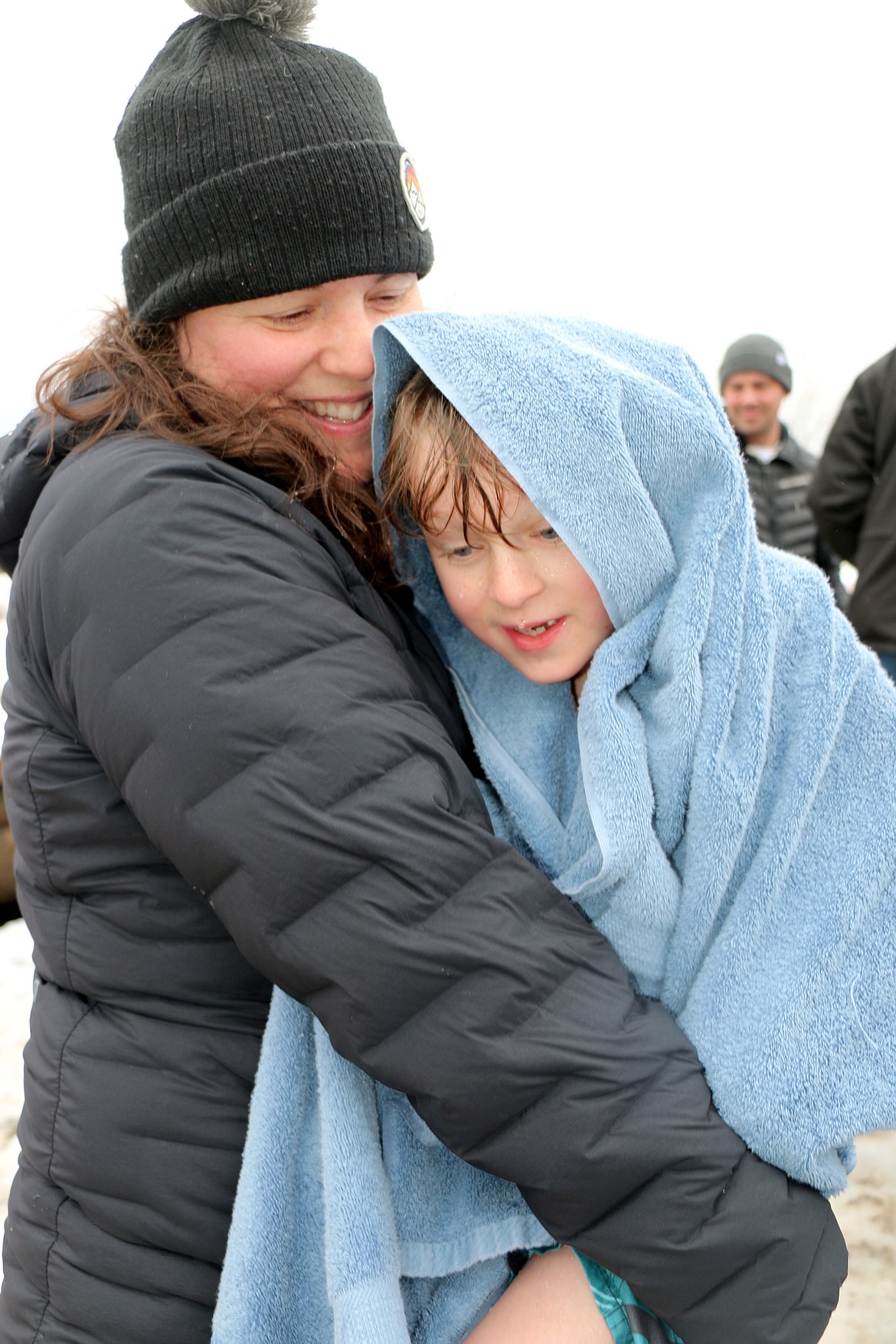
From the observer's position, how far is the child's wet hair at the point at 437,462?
1.34 metres

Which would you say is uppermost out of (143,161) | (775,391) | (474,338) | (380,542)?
(143,161)

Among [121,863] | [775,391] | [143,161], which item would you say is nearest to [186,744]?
[121,863]

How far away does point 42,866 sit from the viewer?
45.1 inches

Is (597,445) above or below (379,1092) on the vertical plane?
above

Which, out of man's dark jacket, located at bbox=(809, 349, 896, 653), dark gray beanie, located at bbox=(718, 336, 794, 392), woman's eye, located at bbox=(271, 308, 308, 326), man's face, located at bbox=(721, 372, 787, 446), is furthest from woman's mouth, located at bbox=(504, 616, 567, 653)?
dark gray beanie, located at bbox=(718, 336, 794, 392)

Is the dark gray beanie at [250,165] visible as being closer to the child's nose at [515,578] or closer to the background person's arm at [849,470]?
the child's nose at [515,578]

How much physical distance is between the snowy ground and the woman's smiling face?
174 cm

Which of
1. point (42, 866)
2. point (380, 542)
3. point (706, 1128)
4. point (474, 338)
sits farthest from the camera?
point (380, 542)

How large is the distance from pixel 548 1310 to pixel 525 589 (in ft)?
2.71

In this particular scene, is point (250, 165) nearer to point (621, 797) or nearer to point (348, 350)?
point (348, 350)

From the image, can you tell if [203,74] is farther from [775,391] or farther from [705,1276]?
[775,391]

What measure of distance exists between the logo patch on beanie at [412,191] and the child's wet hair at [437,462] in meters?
0.26

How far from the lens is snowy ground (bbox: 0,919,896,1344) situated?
6.29 ft

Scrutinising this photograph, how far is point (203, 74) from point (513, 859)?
3.58 ft
